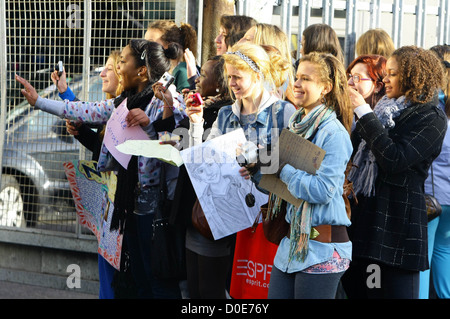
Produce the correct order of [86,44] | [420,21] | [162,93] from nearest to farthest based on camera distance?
[162,93]
[420,21]
[86,44]

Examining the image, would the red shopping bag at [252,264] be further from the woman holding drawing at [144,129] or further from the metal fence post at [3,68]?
the metal fence post at [3,68]

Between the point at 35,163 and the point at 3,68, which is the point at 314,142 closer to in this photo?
the point at 35,163

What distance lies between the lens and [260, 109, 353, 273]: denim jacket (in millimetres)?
3691

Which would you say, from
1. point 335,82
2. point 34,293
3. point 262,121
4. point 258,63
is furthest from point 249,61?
point 34,293

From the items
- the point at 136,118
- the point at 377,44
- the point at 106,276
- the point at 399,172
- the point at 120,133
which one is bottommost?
the point at 106,276

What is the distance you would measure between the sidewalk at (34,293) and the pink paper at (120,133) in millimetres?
2079

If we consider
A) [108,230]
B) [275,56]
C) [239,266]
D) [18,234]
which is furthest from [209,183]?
[18,234]

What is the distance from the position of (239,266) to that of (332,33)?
2.05m

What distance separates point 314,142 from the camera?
384 centimetres

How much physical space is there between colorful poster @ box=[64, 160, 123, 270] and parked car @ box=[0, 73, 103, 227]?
1.13m

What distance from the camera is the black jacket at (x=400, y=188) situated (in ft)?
14.1

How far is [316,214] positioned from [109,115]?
213 cm

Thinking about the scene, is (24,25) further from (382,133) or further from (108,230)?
(382,133)

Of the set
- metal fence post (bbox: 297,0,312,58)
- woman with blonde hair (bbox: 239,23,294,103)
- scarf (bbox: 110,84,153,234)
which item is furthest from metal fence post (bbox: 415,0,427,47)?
scarf (bbox: 110,84,153,234)
